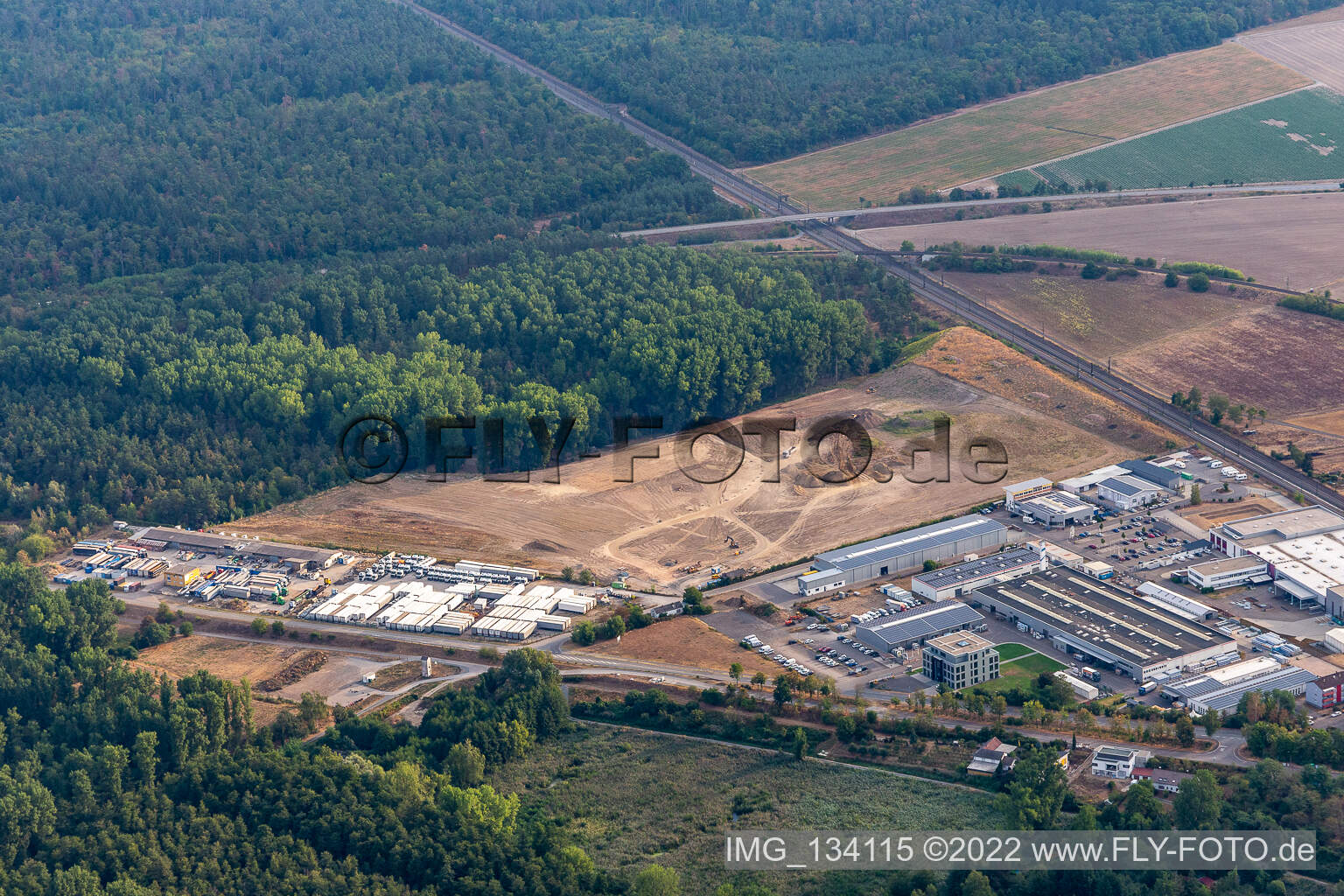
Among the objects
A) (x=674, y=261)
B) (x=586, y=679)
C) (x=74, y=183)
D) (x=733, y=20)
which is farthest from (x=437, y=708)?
(x=733, y=20)

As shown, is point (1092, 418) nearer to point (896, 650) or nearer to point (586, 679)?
point (896, 650)

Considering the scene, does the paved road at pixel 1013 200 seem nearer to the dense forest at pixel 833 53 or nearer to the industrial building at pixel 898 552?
the dense forest at pixel 833 53

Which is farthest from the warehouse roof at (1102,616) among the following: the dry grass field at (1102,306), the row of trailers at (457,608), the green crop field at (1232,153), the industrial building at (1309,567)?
the green crop field at (1232,153)

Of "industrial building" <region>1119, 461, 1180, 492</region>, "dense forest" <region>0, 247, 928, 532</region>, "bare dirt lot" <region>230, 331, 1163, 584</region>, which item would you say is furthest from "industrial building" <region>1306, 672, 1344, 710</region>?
"dense forest" <region>0, 247, 928, 532</region>

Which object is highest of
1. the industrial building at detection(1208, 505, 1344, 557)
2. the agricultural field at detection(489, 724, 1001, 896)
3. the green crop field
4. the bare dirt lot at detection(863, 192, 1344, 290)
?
the green crop field

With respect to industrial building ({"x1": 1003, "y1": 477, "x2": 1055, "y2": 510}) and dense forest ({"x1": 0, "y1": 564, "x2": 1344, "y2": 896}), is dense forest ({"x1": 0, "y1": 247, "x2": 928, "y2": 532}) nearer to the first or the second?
industrial building ({"x1": 1003, "y1": 477, "x2": 1055, "y2": 510})

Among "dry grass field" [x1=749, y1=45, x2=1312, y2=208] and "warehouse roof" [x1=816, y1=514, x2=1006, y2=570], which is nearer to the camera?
"warehouse roof" [x1=816, y1=514, x2=1006, y2=570]

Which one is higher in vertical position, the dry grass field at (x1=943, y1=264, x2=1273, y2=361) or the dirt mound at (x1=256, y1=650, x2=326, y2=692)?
the dry grass field at (x1=943, y1=264, x2=1273, y2=361)

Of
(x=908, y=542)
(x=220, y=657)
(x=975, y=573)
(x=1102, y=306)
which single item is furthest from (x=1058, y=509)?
(x=220, y=657)
